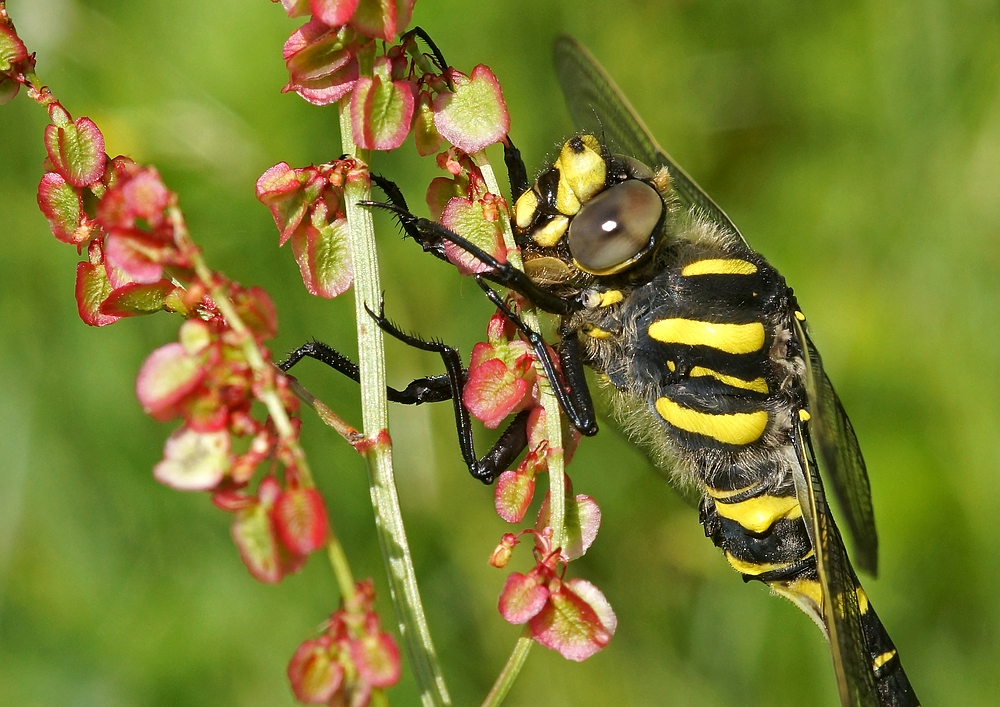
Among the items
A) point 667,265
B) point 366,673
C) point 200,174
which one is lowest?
point 366,673

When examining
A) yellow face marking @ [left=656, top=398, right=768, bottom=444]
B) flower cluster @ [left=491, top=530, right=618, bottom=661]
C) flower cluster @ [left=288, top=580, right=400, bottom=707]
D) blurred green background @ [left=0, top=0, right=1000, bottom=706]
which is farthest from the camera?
blurred green background @ [left=0, top=0, right=1000, bottom=706]

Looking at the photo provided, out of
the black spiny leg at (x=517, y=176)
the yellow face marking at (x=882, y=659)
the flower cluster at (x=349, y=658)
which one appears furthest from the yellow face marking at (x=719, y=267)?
the flower cluster at (x=349, y=658)

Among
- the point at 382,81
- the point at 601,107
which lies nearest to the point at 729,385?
the point at 601,107

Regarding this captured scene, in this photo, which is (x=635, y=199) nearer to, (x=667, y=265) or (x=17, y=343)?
(x=667, y=265)

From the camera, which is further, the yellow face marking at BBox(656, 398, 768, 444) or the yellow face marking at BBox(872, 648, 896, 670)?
the yellow face marking at BBox(872, 648, 896, 670)

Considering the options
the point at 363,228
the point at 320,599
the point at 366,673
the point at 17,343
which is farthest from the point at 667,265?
the point at 17,343

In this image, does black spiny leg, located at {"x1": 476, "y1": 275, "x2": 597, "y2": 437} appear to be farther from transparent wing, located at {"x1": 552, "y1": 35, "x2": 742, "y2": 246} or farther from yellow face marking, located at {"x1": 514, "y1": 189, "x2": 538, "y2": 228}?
transparent wing, located at {"x1": 552, "y1": 35, "x2": 742, "y2": 246}

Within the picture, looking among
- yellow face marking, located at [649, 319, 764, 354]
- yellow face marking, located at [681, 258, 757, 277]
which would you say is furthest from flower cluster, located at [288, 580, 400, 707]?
yellow face marking, located at [681, 258, 757, 277]
